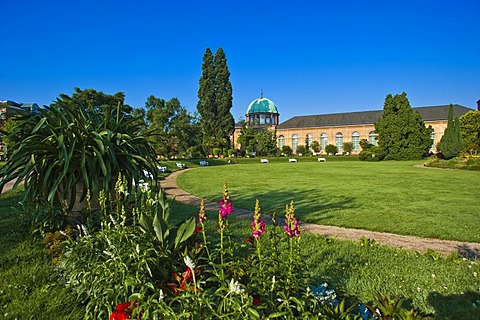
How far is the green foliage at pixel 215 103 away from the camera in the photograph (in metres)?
44.1

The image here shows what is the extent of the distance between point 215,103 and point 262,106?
19.7 meters

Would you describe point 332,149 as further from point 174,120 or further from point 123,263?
point 123,263

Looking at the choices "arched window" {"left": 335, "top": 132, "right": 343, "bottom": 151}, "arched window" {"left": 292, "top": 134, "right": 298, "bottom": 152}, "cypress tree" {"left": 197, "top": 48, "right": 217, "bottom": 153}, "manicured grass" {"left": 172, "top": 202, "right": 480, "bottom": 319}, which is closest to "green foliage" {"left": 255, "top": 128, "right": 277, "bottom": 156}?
"cypress tree" {"left": 197, "top": 48, "right": 217, "bottom": 153}

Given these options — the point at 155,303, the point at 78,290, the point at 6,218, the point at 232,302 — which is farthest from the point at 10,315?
the point at 6,218

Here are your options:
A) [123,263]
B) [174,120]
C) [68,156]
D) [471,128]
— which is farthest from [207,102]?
[123,263]

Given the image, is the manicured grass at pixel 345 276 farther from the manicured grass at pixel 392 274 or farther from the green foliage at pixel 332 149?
the green foliage at pixel 332 149

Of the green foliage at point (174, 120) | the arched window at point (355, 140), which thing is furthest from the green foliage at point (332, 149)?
the green foliage at point (174, 120)

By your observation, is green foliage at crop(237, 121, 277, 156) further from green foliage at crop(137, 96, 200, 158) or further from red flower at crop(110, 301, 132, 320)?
red flower at crop(110, 301, 132, 320)

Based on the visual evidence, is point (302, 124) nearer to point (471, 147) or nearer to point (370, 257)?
point (471, 147)

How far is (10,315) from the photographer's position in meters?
1.89

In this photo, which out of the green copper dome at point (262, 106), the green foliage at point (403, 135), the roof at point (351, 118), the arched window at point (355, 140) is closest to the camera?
the green foliage at point (403, 135)

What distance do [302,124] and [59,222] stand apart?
59.9 m

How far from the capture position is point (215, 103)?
146 feet

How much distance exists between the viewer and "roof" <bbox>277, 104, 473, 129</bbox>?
166 ft
